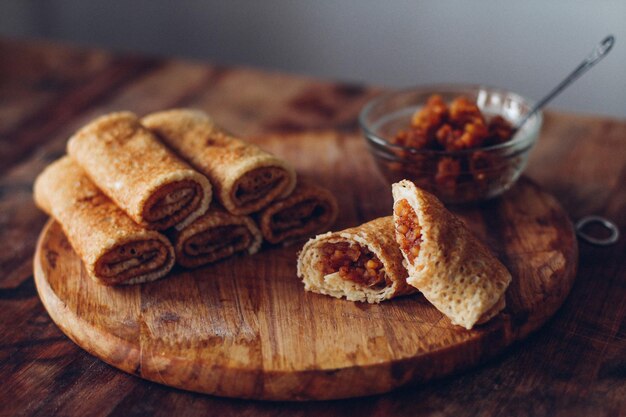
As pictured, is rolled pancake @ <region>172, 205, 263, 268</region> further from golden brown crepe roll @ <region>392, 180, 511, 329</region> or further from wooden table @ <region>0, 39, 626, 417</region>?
golden brown crepe roll @ <region>392, 180, 511, 329</region>

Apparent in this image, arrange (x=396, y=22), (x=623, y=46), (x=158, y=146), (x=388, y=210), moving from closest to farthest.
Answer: (x=158, y=146), (x=388, y=210), (x=623, y=46), (x=396, y=22)

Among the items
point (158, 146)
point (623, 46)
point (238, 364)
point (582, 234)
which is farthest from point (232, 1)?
point (238, 364)

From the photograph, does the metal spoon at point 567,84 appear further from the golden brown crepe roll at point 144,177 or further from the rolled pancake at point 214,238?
the golden brown crepe roll at point 144,177

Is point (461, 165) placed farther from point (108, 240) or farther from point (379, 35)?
point (379, 35)

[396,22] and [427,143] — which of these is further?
[396,22]

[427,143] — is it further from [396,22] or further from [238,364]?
[396,22]

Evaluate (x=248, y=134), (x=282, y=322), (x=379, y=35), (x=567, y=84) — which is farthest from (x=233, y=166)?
(x=379, y=35)

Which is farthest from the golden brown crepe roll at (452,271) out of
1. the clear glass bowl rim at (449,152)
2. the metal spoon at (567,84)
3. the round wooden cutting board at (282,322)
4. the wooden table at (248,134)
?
the metal spoon at (567,84)
